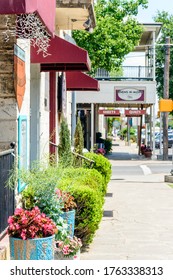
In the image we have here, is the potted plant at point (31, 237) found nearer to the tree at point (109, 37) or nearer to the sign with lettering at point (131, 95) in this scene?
the sign with lettering at point (131, 95)

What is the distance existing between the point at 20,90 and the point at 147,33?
106ft

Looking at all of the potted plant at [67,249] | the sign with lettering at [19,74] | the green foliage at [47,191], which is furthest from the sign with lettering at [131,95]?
the potted plant at [67,249]

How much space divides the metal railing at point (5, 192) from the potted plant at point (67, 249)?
742 mm

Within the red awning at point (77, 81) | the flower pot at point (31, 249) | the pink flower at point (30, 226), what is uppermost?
the red awning at point (77, 81)

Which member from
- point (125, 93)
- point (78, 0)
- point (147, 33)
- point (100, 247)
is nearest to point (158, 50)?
point (147, 33)

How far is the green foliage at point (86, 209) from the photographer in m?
8.54

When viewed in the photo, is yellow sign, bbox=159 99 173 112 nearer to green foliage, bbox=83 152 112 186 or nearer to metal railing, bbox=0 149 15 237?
green foliage, bbox=83 152 112 186

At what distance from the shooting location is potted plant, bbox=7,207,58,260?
251 inches

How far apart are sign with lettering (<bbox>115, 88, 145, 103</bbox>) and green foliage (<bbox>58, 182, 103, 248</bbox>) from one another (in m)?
24.1

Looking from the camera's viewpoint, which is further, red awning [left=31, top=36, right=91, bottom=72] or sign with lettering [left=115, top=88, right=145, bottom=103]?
sign with lettering [left=115, top=88, right=145, bottom=103]

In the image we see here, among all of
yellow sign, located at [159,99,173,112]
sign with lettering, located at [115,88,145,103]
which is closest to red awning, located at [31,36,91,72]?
yellow sign, located at [159,99,173,112]

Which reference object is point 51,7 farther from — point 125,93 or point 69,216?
point 125,93

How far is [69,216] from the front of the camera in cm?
806

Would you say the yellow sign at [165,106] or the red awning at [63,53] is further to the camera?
the yellow sign at [165,106]
